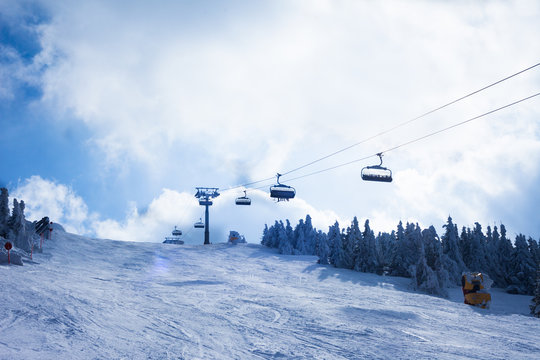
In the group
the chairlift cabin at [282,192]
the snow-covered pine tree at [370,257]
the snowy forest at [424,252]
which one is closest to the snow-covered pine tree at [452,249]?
the snowy forest at [424,252]

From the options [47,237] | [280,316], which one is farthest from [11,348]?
[47,237]

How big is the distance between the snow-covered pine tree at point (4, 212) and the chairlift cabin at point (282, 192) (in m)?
19.5

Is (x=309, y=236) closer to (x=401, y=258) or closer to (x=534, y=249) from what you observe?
(x=401, y=258)

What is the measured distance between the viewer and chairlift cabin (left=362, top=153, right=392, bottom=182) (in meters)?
19.4

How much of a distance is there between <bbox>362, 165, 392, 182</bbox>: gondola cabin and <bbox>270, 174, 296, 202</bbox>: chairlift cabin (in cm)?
870

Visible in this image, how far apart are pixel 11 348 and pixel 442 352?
391 inches

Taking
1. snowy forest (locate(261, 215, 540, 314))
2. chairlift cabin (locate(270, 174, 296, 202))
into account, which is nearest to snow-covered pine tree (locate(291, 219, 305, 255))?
snowy forest (locate(261, 215, 540, 314))

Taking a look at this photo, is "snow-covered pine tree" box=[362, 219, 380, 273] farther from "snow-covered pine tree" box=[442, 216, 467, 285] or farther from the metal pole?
the metal pole

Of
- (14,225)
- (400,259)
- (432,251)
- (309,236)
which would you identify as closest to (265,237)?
(309,236)

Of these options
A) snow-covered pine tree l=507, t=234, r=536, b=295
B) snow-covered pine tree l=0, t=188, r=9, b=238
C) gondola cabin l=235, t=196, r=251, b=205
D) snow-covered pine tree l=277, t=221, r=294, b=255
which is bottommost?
snow-covered pine tree l=507, t=234, r=536, b=295

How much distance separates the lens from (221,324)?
456 inches

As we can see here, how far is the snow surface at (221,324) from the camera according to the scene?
28.9 feet

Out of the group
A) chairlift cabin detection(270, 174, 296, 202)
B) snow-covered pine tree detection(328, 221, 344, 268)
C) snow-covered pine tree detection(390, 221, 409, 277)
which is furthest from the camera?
snow-covered pine tree detection(390, 221, 409, 277)

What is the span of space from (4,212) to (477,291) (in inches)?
1309
